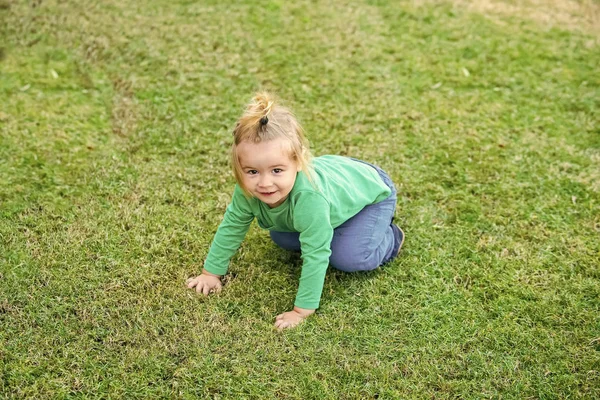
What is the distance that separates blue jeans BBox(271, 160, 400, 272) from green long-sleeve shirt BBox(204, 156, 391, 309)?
0.08 m

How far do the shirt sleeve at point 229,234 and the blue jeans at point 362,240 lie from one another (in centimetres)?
28

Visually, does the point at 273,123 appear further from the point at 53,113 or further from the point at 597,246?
the point at 53,113

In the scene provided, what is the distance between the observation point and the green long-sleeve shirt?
2809 mm

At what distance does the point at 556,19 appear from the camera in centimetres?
610

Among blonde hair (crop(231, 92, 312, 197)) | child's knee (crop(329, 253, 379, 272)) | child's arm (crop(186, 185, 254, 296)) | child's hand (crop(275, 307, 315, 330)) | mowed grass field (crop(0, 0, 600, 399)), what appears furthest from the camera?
child's knee (crop(329, 253, 379, 272))

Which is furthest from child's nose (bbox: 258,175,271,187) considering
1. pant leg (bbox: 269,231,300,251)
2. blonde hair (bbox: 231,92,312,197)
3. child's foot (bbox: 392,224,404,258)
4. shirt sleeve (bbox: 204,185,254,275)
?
child's foot (bbox: 392,224,404,258)

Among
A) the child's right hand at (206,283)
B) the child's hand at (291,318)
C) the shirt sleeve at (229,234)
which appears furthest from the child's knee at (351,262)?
the child's right hand at (206,283)

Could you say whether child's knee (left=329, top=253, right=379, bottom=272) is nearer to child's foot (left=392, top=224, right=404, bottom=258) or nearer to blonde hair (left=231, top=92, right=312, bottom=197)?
child's foot (left=392, top=224, right=404, bottom=258)

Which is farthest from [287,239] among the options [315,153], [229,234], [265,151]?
[315,153]

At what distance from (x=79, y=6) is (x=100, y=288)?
12.3 ft

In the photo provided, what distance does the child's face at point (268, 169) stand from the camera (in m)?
2.62

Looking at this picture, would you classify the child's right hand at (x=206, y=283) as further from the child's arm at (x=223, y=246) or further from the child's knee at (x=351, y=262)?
the child's knee at (x=351, y=262)

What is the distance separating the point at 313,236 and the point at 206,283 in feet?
2.09

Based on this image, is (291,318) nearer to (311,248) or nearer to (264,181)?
(311,248)
